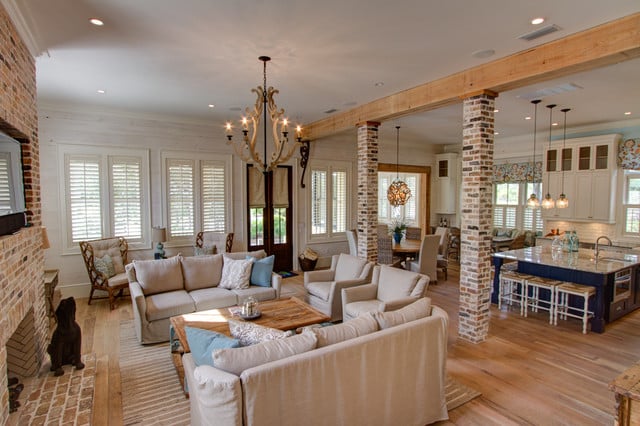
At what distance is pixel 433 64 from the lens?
164 inches

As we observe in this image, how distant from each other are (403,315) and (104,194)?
5.96 metres

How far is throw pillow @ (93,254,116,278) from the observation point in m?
5.92

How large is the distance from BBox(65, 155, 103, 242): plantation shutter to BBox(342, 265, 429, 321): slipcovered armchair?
191 inches

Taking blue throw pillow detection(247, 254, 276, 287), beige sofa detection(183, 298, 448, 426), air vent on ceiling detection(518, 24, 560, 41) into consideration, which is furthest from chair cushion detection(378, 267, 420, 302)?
air vent on ceiling detection(518, 24, 560, 41)

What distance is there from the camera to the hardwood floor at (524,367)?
3.05 meters

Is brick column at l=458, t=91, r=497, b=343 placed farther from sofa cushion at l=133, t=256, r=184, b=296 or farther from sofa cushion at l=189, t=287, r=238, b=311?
sofa cushion at l=133, t=256, r=184, b=296

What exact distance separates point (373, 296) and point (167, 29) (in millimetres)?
3809

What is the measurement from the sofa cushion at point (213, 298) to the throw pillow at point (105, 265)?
6.27ft

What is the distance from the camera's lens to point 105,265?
19.6ft

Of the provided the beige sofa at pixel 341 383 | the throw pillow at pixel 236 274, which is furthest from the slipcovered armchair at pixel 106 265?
the beige sofa at pixel 341 383

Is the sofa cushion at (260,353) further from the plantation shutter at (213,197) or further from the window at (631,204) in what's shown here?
the window at (631,204)

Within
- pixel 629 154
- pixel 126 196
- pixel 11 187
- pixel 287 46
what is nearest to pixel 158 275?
Answer: pixel 11 187

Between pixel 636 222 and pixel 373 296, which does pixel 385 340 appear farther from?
pixel 636 222

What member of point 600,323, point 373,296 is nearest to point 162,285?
point 373,296
